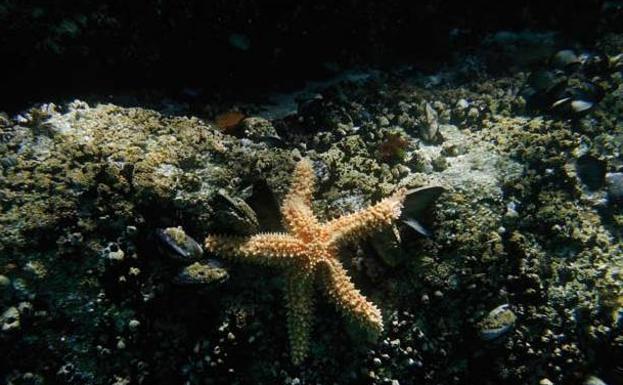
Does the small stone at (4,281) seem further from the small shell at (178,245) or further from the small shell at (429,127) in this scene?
the small shell at (429,127)

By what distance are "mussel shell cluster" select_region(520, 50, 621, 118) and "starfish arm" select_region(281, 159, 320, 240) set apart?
10.5 ft

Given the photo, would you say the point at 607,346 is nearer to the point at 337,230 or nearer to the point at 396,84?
the point at 337,230

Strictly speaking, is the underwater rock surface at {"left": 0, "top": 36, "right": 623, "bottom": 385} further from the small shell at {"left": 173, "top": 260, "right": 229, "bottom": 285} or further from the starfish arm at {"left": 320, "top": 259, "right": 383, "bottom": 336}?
the starfish arm at {"left": 320, "top": 259, "right": 383, "bottom": 336}

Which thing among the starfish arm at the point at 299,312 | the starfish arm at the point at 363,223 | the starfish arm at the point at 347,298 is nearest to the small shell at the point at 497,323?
the starfish arm at the point at 347,298

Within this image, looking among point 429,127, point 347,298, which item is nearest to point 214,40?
point 429,127

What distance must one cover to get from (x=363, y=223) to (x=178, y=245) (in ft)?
5.00

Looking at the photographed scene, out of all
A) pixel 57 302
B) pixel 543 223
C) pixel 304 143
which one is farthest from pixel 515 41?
pixel 57 302

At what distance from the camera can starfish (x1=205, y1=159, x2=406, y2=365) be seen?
3.27 m

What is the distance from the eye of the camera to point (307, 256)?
10.9 ft

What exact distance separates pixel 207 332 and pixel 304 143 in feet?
7.03

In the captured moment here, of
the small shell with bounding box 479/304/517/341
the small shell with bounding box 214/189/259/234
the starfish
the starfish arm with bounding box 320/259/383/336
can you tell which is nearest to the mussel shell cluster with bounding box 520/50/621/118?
the small shell with bounding box 479/304/517/341

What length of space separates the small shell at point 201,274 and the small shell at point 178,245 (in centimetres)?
9

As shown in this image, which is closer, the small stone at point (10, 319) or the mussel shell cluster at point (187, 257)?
the small stone at point (10, 319)

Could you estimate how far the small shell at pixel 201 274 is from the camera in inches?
129
